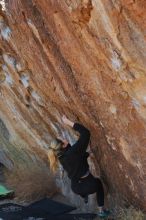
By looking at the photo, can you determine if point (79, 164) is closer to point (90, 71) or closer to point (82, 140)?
point (82, 140)

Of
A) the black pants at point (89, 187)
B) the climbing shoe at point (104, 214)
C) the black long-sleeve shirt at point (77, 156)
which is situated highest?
the black long-sleeve shirt at point (77, 156)

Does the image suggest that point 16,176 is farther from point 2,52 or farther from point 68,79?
point 68,79

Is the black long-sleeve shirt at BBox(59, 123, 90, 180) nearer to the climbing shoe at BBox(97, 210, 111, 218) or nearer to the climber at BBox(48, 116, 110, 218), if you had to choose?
the climber at BBox(48, 116, 110, 218)

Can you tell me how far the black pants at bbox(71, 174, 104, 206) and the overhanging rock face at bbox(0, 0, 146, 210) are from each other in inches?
11.7

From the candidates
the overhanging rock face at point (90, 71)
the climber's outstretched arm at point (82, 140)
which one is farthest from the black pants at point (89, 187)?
the climber's outstretched arm at point (82, 140)

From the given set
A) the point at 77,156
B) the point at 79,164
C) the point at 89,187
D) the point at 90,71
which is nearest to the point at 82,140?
the point at 77,156

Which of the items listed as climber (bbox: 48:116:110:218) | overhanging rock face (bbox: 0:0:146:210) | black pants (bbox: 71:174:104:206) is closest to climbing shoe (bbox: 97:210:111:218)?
climber (bbox: 48:116:110:218)

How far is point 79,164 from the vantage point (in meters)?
7.45

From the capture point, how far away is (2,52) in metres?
8.95

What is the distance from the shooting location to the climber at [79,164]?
7328mm

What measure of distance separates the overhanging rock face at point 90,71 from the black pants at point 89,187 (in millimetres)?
298

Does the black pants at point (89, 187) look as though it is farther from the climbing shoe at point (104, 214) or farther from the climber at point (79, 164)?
the climbing shoe at point (104, 214)

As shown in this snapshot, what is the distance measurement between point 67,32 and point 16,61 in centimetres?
232

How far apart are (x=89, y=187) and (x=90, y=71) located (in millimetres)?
1890
